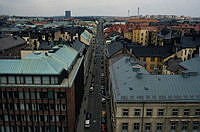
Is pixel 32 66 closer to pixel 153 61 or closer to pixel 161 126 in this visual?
pixel 161 126

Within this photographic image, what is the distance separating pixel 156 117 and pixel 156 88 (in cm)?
695

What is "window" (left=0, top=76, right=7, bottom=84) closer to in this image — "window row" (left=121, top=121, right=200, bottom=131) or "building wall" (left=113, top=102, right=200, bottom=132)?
"building wall" (left=113, top=102, right=200, bottom=132)

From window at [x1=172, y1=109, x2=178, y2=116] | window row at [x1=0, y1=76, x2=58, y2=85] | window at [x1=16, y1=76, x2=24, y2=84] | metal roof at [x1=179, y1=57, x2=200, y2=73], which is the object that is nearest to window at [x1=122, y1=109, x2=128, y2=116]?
window at [x1=172, y1=109, x2=178, y2=116]

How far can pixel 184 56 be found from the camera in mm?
103875

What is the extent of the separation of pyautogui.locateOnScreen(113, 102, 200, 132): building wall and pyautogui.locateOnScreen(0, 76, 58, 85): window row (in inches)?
697

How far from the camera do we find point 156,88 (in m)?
53.5

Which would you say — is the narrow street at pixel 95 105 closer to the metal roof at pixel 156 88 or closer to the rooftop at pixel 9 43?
the metal roof at pixel 156 88

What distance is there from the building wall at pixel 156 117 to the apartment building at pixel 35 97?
1387 cm

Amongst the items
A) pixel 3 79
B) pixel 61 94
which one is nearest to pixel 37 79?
pixel 61 94

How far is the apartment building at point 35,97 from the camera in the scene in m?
54.4

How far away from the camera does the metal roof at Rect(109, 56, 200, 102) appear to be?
5097 centimetres

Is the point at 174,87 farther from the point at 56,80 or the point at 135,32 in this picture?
the point at 135,32

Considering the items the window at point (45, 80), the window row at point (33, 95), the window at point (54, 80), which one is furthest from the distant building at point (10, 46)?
the window at point (54, 80)

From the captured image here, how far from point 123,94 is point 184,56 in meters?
63.7
